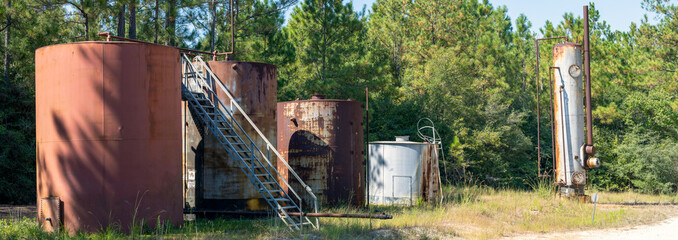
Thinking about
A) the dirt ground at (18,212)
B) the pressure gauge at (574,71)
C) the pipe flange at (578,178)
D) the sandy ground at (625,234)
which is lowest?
the sandy ground at (625,234)

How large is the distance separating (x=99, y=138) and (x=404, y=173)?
1015 centimetres

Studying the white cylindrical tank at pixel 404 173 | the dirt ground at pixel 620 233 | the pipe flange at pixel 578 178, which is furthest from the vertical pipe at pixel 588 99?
the white cylindrical tank at pixel 404 173

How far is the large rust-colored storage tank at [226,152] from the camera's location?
14.7 m

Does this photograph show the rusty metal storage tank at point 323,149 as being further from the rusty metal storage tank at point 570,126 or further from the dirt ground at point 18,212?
the rusty metal storage tank at point 570,126

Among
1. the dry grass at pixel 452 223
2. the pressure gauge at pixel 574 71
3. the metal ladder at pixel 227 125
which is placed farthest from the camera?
the pressure gauge at pixel 574 71

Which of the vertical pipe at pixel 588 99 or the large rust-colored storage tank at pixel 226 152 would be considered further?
the vertical pipe at pixel 588 99

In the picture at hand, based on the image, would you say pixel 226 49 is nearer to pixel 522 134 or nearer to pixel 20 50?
pixel 20 50

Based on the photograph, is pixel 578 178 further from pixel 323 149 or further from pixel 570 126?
pixel 323 149

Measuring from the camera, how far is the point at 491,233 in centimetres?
1363

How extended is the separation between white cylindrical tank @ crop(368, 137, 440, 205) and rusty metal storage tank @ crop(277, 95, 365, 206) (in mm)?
2357

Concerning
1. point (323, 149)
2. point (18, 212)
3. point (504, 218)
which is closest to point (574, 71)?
point (504, 218)

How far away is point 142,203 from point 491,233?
24.3 ft

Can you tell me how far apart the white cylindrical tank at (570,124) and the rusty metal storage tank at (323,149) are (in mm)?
7563

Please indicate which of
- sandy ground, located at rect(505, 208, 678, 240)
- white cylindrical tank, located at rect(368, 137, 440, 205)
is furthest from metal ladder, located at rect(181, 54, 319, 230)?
sandy ground, located at rect(505, 208, 678, 240)
